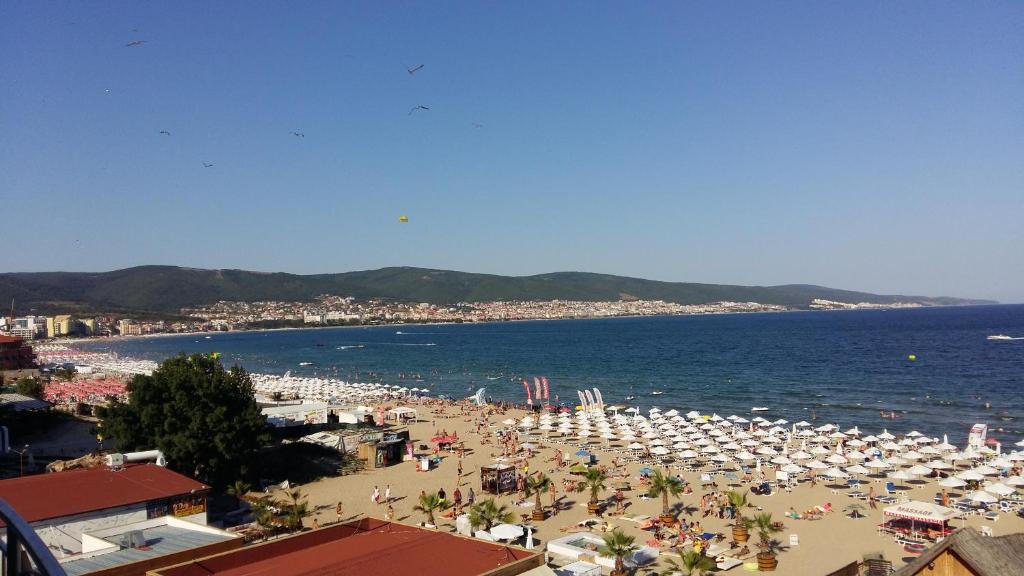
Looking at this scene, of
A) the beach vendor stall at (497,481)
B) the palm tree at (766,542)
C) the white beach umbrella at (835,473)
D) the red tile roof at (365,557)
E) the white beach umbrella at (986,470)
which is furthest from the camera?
the white beach umbrella at (835,473)

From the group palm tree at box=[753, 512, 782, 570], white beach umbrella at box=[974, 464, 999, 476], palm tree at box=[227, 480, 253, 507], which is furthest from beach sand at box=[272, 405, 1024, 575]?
palm tree at box=[227, 480, 253, 507]

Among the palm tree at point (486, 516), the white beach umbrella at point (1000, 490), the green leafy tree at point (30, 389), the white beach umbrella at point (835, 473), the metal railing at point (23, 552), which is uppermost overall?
the metal railing at point (23, 552)

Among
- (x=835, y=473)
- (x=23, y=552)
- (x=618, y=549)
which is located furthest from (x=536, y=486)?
(x=23, y=552)

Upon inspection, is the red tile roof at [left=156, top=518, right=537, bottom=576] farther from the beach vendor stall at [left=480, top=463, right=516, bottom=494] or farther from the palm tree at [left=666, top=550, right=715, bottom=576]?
the beach vendor stall at [left=480, top=463, right=516, bottom=494]

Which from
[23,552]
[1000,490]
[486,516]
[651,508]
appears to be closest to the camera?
[23,552]

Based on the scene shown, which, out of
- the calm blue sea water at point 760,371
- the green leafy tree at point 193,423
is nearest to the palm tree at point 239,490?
the green leafy tree at point 193,423

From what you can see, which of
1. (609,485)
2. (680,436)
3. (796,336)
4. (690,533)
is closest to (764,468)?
(680,436)

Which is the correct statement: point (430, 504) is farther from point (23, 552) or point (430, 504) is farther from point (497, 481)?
point (23, 552)

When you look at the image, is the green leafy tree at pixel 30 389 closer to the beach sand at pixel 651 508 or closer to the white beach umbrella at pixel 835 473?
the beach sand at pixel 651 508
